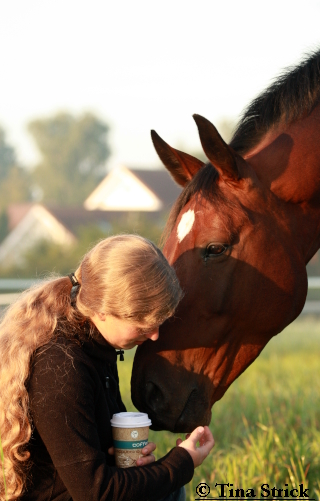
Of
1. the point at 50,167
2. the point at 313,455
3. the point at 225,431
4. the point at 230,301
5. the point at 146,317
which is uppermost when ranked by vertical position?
the point at 146,317

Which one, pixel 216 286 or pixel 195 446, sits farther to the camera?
pixel 216 286

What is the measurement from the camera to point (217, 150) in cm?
258

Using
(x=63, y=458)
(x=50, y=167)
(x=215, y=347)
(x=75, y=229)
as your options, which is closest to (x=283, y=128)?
(x=215, y=347)

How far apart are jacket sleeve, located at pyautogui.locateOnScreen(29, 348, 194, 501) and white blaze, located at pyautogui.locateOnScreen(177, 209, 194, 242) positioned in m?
0.77

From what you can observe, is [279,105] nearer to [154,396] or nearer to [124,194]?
[154,396]

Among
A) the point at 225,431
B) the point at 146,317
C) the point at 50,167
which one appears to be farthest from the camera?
the point at 50,167

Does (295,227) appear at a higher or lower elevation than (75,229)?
higher

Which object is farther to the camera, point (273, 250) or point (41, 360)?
point (273, 250)

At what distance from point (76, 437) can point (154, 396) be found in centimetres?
52

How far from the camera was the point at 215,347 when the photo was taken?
262 centimetres

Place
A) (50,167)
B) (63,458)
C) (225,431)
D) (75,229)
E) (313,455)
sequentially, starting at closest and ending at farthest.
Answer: (63,458) < (313,455) < (225,431) < (75,229) < (50,167)

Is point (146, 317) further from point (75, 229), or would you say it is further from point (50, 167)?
point (50, 167)

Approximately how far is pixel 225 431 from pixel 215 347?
2394 mm

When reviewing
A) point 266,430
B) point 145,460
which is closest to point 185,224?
point 145,460
